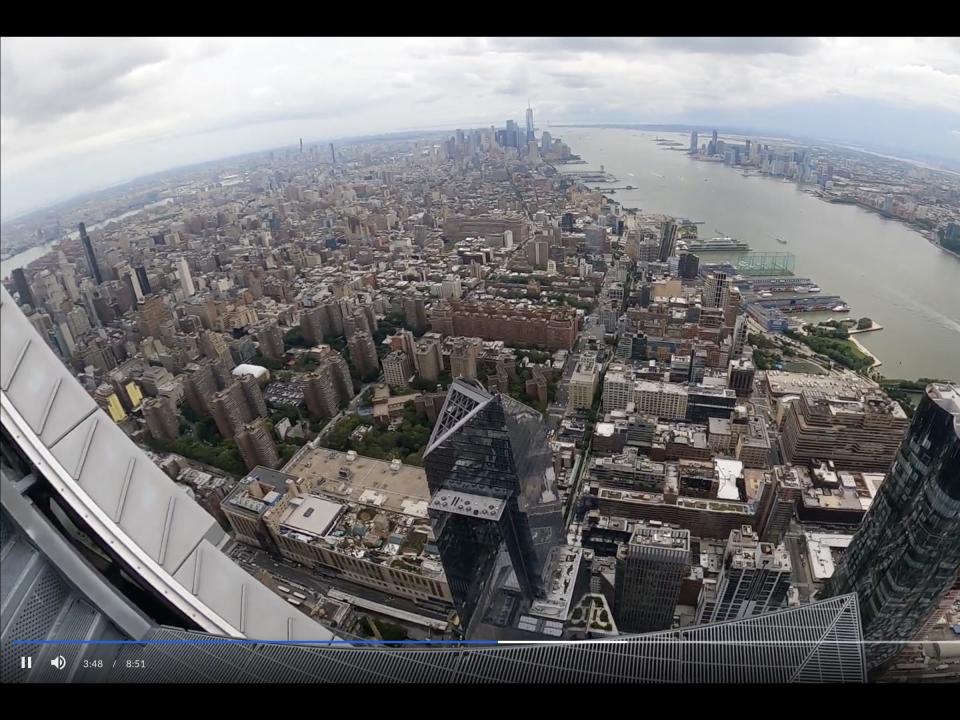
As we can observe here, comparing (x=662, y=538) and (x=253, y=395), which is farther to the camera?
(x=253, y=395)

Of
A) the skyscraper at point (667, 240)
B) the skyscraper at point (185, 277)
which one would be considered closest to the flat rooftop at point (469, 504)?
the skyscraper at point (667, 240)

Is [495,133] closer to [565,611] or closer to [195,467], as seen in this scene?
[195,467]

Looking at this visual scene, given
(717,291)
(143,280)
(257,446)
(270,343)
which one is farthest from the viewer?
(143,280)

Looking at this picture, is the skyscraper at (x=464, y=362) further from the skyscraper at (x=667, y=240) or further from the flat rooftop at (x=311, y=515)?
the skyscraper at (x=667, y=240)

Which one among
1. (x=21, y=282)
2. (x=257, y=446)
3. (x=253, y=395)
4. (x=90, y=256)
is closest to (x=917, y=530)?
(x=257, y=446)

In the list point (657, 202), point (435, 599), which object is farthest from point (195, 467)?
point (657, 202)

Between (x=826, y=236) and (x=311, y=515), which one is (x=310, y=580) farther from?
(x=826, y=236)

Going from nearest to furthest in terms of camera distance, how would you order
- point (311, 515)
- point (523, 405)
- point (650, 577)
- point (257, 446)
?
point (523, 405), point (650, 577), point (311, 515), point (257, 446)
